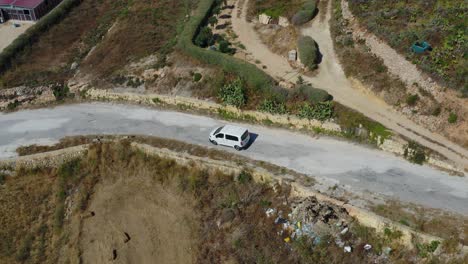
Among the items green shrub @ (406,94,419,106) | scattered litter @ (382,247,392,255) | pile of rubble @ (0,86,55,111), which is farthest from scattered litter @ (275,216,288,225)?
pile of rubble @ (0,86,55,111)

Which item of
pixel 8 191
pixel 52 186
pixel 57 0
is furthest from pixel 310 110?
pixel 57 0

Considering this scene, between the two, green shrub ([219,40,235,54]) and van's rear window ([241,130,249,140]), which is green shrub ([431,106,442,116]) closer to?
van's rear window ([241,130,249,140])

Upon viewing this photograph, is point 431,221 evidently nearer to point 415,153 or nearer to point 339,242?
point 339,242

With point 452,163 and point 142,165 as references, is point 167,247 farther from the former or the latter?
point 452,163

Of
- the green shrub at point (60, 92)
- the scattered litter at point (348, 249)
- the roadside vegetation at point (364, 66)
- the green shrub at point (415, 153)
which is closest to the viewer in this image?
the scattered litter at point (348, 249)

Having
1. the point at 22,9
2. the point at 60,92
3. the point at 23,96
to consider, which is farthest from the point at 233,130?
the point at 22,9

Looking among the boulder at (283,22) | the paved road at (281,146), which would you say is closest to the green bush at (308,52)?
the boulder at (283,22)

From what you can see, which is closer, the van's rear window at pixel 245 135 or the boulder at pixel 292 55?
the van's rear window at pixel 245 135

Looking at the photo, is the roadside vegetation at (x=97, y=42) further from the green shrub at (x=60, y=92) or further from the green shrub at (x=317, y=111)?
the green shrub at (x=317, y=111)
